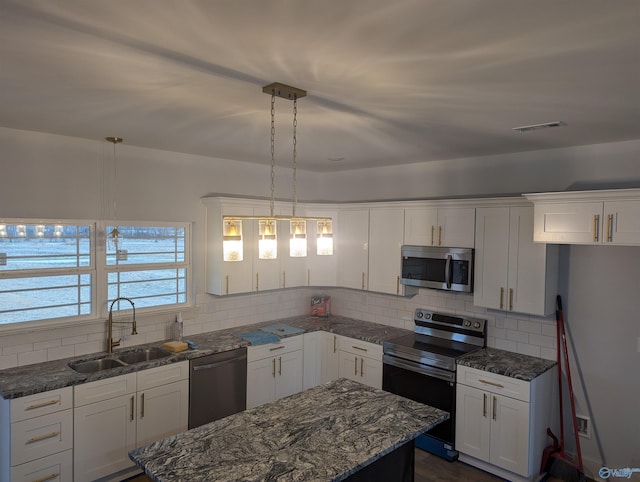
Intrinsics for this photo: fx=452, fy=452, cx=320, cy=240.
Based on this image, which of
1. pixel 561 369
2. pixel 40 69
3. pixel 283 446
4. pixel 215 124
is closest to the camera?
pixel 40 69

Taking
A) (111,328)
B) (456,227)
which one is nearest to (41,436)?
(111,328)

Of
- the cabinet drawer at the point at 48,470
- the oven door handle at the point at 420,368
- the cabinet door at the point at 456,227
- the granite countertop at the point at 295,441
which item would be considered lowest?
the cabinet drawer at the point at 48,470

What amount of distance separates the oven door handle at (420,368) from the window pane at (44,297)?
273 cm

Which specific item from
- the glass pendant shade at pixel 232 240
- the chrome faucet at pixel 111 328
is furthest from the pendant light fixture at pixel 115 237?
the glass pendant shade at pixel 232 240

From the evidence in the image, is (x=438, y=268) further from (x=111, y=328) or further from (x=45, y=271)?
(x=45, y=271)

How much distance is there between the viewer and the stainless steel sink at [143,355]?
390 centimetres

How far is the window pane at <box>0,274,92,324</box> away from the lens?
3439mm

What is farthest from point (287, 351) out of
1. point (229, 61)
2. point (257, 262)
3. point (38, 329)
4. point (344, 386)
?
point (229, 61)

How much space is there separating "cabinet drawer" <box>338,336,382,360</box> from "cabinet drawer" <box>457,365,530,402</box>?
0.87m

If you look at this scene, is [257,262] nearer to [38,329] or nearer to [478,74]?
[38,329]

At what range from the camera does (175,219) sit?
4.36 meters

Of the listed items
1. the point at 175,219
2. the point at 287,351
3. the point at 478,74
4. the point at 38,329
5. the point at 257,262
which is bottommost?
the point at 287,351

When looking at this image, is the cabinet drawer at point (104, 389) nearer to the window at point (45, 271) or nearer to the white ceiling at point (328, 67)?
the window at point (45, 271)

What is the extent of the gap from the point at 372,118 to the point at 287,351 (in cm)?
268
